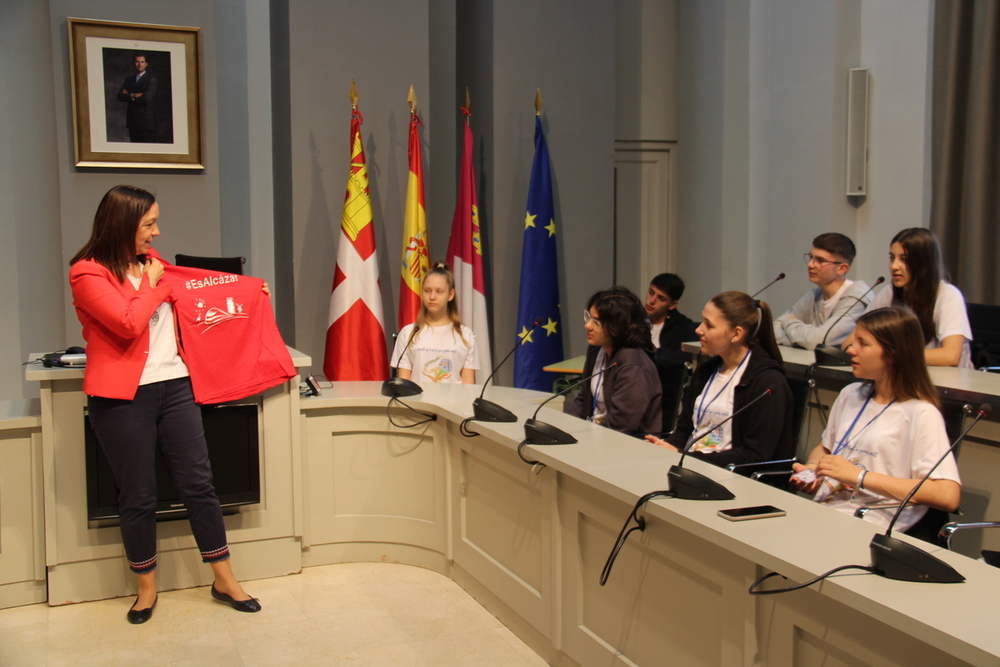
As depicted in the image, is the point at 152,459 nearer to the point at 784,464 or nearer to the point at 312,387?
the point at 312,387

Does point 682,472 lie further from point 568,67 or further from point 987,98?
point 568,67

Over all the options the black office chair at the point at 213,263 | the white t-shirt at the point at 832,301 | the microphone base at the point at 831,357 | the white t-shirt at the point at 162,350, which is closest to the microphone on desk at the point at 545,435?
the microphone base at the point at 831,357

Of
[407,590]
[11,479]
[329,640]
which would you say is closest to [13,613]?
[11,479]

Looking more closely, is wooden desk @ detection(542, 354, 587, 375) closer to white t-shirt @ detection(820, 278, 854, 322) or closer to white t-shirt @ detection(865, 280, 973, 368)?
white t-shirt @ detection(820, 278, 854, 322)

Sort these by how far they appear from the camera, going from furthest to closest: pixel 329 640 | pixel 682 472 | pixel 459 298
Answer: pixel 459 298
pixel 329 640
pixel 682 472

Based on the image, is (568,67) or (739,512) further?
(568,67)

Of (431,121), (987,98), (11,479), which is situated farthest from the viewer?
(431,121)

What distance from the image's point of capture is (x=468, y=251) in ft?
16.8

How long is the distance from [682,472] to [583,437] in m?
0.65

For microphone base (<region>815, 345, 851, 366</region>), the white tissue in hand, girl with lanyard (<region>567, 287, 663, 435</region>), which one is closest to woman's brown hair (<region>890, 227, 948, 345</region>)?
microphone base (<region>815, 345, 851, 366</region>)

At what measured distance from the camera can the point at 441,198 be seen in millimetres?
5625

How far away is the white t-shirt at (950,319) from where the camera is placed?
3.23 m

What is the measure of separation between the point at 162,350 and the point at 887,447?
2.20 m

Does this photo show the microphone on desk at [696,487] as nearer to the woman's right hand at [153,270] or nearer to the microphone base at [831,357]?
the microphone base at [831,357]
